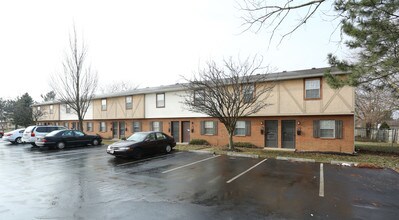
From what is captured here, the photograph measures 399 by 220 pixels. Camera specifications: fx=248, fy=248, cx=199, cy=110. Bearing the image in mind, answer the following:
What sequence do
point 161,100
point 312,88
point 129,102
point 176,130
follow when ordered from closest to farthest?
point 312,88 < point 176,130 < point 161,100 < point 129,102

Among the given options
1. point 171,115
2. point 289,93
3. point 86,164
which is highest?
point 289,93

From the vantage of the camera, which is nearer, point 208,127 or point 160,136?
point 160,136

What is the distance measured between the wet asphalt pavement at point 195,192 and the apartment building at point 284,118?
5.10m

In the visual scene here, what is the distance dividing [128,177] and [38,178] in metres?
3.15

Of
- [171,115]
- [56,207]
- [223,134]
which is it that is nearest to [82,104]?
[171,115]

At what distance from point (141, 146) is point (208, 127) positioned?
7889 millimetres

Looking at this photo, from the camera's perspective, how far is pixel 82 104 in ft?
81.7

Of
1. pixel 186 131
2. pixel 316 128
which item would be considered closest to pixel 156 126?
pixel 186 131

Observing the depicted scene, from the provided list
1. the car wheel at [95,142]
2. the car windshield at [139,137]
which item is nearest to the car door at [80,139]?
the car wheel at [95,142]

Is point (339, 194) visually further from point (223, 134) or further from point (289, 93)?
point (223, 134)

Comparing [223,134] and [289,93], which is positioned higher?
[289,93]

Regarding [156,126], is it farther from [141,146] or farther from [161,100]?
[141,146]

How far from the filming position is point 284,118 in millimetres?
17062

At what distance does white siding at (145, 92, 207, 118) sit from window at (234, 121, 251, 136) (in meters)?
3.23
